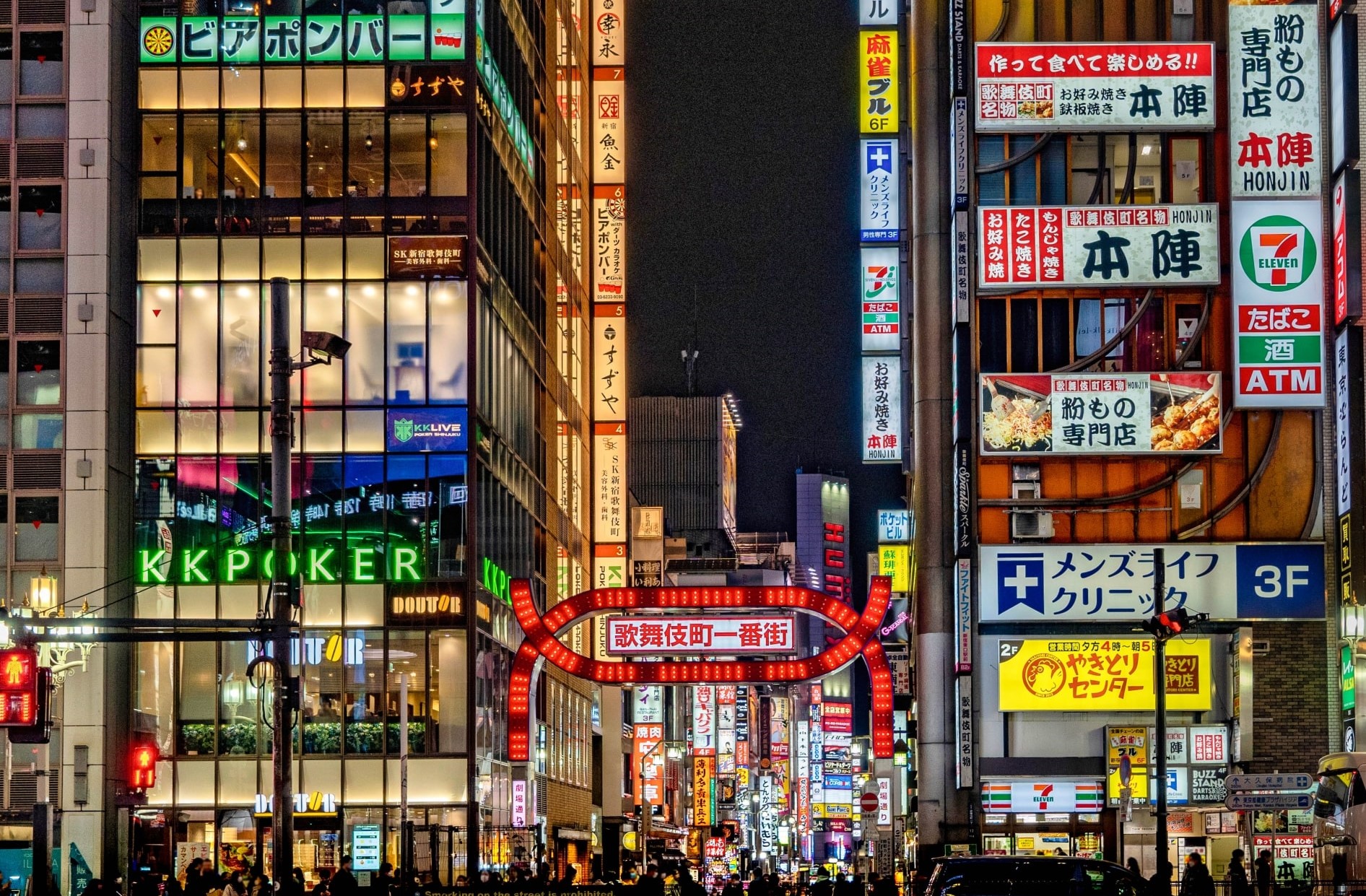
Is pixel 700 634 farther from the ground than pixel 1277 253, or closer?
closer

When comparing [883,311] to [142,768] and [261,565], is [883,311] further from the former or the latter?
[142,768]

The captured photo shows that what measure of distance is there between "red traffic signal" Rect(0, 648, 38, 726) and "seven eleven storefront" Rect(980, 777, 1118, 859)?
26.7 m

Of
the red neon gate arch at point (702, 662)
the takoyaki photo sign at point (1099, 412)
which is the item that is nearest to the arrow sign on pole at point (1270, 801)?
the red neon gate arch at point (702, 662)

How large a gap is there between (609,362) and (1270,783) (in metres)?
→ 58.2

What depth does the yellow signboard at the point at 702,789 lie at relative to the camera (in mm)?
157750

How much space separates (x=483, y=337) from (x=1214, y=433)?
2239 centimetres

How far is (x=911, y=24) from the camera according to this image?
58.9 meters

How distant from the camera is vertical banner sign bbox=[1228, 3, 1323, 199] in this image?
49.2 metres

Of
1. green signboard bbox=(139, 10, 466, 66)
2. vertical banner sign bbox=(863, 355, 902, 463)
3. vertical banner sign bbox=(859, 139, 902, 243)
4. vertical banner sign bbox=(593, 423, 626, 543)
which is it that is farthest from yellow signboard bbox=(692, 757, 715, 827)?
green signboard bbox=(139, 10, 466, 66)

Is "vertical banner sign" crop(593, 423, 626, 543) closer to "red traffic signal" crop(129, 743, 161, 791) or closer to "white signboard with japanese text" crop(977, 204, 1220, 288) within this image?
"white signboard with japanese text" crop(977, 204, 1220, 288)

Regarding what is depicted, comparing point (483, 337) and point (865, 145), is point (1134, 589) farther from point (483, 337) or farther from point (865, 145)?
point (483, 337)

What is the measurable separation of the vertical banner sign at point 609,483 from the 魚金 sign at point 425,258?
29.5m

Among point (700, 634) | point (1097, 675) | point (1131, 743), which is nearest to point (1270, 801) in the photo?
point (1131, 743)

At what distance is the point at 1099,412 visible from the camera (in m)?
50.4
